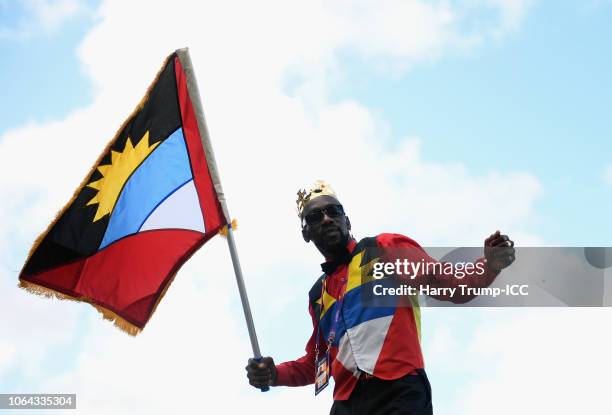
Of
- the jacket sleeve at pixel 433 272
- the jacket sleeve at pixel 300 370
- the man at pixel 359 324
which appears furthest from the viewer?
the jacket sleeve at pixel 300 370

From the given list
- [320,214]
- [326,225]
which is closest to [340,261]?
[326,225]

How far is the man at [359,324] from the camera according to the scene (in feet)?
20.8

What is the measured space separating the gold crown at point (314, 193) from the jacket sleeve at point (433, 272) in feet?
2.97

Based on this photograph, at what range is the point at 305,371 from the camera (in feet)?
25.4

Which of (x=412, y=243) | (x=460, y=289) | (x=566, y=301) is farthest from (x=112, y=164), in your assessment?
(x=566, y=301)

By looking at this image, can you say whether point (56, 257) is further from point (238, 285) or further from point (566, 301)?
point (566, 301)

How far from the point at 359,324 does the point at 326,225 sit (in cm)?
107

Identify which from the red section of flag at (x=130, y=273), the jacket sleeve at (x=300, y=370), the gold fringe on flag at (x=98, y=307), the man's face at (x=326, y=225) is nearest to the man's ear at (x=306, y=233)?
the man's face at (x=326, y=225)

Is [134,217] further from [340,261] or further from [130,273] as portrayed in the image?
[340,261]

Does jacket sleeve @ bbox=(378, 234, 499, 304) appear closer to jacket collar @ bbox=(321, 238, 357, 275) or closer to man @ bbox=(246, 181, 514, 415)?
man @ bbox=(246, 181, 514, 415)

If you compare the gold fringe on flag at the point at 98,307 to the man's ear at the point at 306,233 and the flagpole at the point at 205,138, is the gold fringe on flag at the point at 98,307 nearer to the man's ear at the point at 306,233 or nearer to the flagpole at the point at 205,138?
the flagpole at the point at 205,138

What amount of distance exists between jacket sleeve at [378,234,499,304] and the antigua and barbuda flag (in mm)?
2174

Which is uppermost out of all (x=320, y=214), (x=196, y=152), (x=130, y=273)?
(x=196, y=152)

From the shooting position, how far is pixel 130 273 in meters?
8.51
